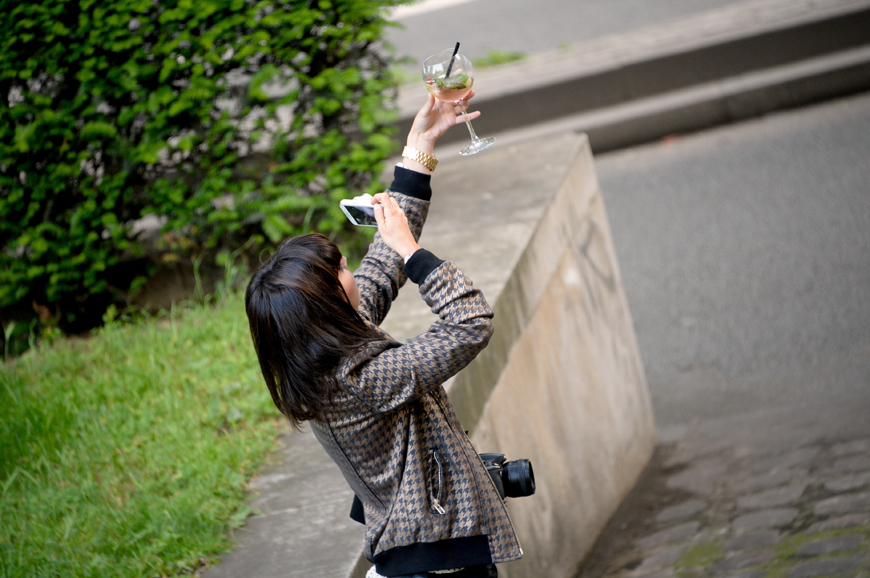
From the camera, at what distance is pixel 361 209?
1.97m

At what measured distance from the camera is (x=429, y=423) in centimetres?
186

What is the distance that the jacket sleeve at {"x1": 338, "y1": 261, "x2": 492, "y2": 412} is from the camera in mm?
1709

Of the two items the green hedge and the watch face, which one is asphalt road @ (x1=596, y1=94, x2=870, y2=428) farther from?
the watch face

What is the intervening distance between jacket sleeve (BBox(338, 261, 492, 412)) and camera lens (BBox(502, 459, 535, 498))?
40cm

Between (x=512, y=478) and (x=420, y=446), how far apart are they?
1.07 ft

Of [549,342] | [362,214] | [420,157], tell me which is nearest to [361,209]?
[362,214]

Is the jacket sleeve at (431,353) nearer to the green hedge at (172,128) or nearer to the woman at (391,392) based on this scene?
the woman at (391,392)

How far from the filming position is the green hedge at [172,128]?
398 centimetres

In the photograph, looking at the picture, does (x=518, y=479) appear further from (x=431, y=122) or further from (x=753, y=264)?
(x=753, y=264)

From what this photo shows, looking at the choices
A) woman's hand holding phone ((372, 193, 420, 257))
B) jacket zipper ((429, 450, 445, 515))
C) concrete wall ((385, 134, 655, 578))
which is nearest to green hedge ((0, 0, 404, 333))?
concrete wall ((385, 134, 655, 578))

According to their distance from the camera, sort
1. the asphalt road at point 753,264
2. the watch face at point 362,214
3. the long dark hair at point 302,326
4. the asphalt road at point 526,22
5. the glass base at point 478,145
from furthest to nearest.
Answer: the asphalt road at point 526,22 → the asphalt road at point 753,264 → the glass base at point 478,145 → the watch face at point 362,214 → the long dark hair at point 302,326

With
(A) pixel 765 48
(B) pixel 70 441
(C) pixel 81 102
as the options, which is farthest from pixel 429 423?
(A) pixel 765 48

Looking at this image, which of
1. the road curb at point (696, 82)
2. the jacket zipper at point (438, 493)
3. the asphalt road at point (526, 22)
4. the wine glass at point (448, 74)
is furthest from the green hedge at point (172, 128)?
the asphalt road at point (526, 22)

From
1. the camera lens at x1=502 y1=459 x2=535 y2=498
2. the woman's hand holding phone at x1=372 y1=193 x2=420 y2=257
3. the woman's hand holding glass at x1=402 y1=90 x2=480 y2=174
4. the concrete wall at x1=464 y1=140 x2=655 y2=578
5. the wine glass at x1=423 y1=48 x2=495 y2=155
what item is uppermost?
the wine glass at x1=423 y1=48 x2=495 y2=155
